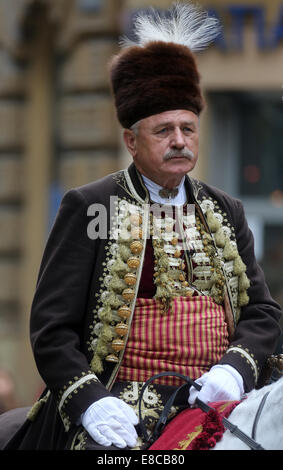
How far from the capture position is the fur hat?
3.38 metres

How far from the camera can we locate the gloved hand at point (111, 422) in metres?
2.97

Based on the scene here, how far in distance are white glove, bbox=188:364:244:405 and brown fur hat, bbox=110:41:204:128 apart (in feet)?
3.10

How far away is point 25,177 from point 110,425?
22.3 feet

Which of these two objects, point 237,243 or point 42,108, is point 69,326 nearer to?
point 237,243

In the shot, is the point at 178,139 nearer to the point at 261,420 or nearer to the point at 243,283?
the point at 243,283

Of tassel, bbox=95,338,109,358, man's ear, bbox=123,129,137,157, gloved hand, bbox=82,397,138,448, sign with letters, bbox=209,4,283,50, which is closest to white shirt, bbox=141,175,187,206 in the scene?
man's ear, bbox=123,129,137,157

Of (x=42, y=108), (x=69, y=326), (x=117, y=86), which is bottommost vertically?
(x=69, y=326)

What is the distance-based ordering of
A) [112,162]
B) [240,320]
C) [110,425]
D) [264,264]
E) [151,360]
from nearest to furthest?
1. [110,425]
2. [151,360]
3. [240,320]
4. [264,264]
5. [112,162]

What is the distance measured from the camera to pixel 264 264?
807 cm

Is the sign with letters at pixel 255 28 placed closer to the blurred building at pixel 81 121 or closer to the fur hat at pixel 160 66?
the blurred building at pixel 81 121

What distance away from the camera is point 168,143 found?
332 cm

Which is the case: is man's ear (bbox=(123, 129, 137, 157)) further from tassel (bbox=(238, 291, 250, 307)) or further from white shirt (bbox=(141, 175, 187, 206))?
tassel (bbox=(238, 291, 250, 307))

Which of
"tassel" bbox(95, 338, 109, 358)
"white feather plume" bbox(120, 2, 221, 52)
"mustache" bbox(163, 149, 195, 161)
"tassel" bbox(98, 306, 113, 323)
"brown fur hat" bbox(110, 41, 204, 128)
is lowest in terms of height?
"tassel" bbox(95, 338, 109, 358)

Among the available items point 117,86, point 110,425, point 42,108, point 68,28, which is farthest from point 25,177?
point 110,425
